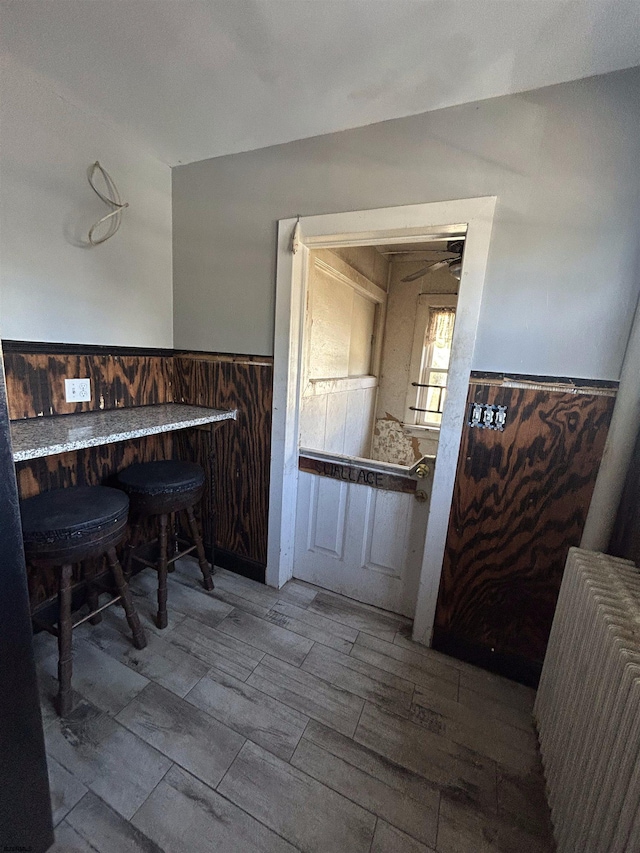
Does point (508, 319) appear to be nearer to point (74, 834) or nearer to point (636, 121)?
point (636, 121)

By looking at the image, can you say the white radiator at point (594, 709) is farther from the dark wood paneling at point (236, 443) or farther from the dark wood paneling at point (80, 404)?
the dark wood paneling at point (80, 404)

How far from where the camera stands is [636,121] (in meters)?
1.12

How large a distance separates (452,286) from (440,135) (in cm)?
210

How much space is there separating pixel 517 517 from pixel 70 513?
70.6 inches

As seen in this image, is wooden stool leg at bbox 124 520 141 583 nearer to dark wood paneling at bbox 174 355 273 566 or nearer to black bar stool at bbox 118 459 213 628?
black bar stool at bbox 118 459 213 628

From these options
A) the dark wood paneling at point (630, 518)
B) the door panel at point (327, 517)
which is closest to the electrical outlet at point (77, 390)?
the door panel at point (327, 517)

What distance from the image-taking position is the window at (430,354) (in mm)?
3438

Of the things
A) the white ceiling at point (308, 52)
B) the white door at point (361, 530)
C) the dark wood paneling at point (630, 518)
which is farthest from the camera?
the white door at point (361, 530)

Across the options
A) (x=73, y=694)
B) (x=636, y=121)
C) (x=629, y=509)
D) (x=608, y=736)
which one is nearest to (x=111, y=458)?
(x=73, y=694)

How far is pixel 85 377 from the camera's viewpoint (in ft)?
5.54

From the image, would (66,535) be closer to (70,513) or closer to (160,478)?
(70,513)

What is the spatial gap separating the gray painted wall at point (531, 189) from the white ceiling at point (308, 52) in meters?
0.08

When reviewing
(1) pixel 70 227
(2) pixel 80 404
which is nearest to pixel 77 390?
(2) pixel 80 404

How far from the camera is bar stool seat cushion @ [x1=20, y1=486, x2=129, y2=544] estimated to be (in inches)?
46.6
